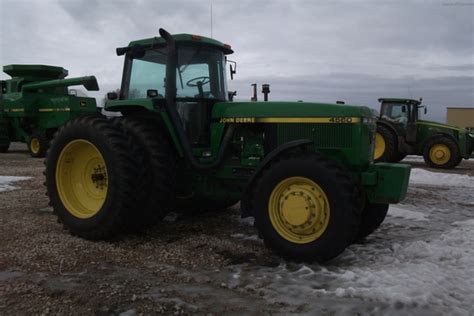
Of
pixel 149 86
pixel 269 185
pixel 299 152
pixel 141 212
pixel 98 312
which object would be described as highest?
pixel 149 86

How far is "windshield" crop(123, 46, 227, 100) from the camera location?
5207 millimetres

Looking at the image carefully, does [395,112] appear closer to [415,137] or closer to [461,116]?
[415,137]

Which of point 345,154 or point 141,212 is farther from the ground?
point 345,154

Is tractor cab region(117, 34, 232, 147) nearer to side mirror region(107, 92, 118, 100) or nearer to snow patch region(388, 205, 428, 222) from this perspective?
side mirror region(107, 92, 118, 100)

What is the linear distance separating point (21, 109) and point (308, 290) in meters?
13.8

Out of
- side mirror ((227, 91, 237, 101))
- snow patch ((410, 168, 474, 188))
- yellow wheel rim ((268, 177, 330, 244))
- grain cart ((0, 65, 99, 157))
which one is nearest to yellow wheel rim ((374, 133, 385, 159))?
snow patch ((410, 168, 474, 188))

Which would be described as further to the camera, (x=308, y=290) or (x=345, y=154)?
(x=345, y=154)

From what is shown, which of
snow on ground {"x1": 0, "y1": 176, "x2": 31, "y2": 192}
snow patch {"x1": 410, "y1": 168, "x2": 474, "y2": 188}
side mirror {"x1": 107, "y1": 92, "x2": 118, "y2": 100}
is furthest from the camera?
snow patch {"x1": 410, "y1": 168, "x2": 474, "y2": 188}

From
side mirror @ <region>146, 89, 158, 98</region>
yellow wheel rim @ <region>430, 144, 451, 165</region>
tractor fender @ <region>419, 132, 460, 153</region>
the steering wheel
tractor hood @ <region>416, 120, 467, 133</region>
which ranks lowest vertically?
yellow wheel rim @ <region>430, 144, 451, 165</region>

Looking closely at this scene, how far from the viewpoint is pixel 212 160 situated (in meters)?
5.14

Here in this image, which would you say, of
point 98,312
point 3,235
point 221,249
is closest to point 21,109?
point 3,235

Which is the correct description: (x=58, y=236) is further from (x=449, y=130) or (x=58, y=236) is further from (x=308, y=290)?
(x=449, y=130)

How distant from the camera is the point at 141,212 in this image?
193 inches

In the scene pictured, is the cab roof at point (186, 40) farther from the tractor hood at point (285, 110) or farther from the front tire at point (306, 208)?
the front tire at point (306, 208)
